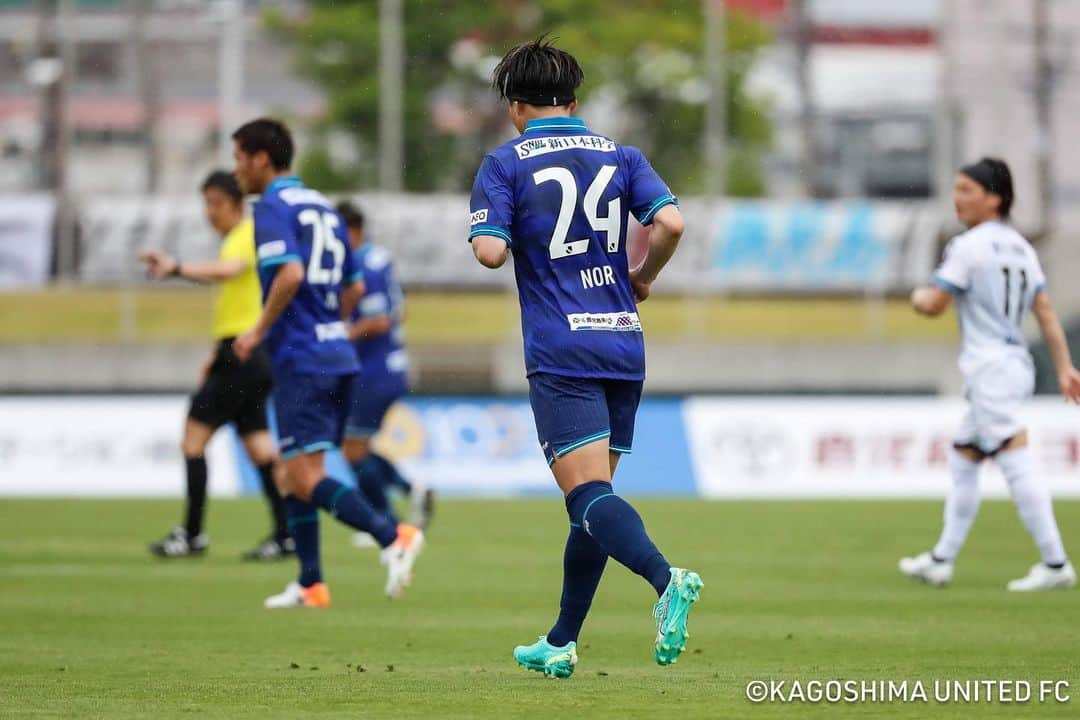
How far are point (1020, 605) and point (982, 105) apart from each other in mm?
21709

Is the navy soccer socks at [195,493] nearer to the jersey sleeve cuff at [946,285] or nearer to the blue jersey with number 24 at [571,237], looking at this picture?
the jersey sleeve cuff at [946,285]

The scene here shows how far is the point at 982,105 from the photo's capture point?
29.9 metres

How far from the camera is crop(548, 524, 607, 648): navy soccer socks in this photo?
671cm

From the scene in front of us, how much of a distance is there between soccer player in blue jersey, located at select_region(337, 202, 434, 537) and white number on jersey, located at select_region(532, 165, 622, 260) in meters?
6.19

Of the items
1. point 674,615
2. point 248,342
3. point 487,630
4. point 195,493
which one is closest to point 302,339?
point 248,342

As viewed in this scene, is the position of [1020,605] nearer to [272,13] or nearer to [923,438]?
[923,438]

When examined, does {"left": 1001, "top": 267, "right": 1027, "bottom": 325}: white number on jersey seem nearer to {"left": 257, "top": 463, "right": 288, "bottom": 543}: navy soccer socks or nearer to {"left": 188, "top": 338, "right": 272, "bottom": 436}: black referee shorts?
{"left": 188, "top": 338, "right": 272, "bottom": 436}: black referee shorts

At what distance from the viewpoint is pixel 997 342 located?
10086 mm

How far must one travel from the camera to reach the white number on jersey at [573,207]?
21.5 feet

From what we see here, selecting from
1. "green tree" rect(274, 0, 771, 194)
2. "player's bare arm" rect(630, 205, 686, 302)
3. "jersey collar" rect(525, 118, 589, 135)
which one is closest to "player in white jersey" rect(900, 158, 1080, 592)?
"player's bare arm" rect(630, 205, 686, 302)

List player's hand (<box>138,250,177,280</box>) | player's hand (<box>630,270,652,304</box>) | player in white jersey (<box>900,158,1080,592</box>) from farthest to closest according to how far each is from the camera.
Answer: player's hand (<box>138,250,177,280</box>), player in white jersey (<box>900,158,1080,592</box>), player's hand (<box>630,270,652,304</box>)

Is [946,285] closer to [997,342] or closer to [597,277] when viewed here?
[997,342]

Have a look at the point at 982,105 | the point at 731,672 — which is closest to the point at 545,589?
the point at 731,672

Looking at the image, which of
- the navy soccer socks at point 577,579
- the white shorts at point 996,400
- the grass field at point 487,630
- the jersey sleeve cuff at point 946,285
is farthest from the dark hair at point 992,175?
the navy soccer socks at point 577,579
